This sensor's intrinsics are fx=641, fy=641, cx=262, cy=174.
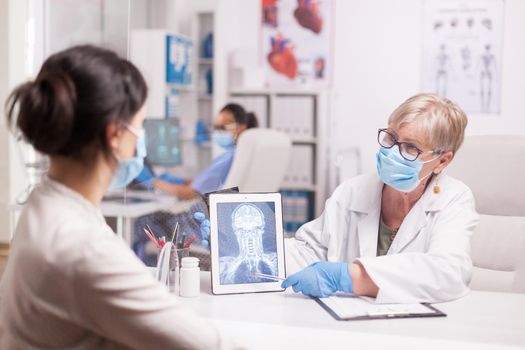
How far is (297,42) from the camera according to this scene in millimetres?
5117

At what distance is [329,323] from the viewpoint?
128 cm

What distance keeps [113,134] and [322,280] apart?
67 centimetres

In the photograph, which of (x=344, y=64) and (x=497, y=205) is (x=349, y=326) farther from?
(x=344, y=64)

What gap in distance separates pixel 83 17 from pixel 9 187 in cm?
115

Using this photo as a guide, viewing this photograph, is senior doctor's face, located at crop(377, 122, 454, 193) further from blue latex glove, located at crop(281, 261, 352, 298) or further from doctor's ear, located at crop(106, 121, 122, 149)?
doctor's ear, located at crop(106, 121, 122, 149)

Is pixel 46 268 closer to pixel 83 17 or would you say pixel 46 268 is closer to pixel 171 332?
pixel 171 332

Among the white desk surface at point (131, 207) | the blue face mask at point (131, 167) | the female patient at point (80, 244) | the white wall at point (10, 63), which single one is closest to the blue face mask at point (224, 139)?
the white desk surface at point (131, 207)

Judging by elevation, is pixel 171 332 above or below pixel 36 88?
below

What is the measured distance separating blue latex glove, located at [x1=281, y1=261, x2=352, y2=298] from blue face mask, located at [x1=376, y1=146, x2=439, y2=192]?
0.31 m

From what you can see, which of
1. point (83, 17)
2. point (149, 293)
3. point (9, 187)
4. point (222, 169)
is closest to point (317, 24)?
point (222, 169)

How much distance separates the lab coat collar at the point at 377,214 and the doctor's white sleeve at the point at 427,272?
0.10 m

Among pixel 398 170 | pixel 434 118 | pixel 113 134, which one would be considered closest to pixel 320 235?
pixel 398 170

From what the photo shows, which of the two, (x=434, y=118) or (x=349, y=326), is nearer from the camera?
(x=349, y=326)

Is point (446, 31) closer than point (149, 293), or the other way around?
point (149, 293)
